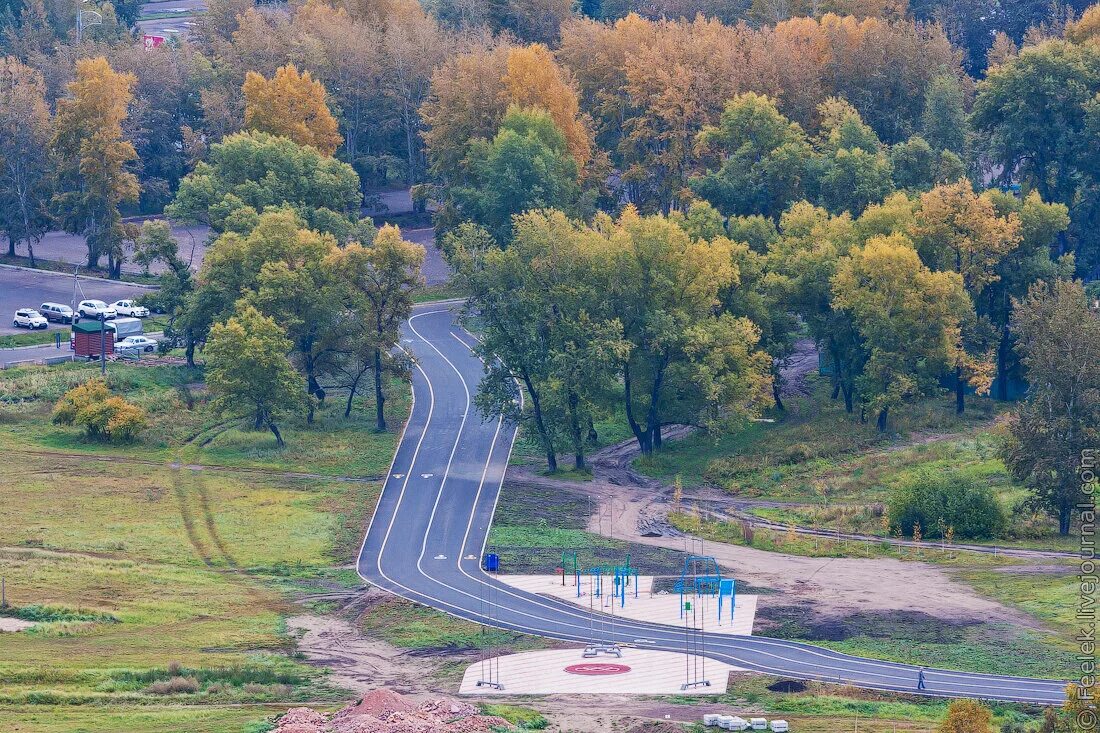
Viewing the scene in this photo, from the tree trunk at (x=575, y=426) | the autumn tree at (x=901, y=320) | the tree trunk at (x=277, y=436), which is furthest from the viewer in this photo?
the tree trunk at (x=277, y=436)

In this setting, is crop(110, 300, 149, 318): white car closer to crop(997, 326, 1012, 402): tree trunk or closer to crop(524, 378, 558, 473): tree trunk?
crop(524, 378, 558, 473): tree trunk

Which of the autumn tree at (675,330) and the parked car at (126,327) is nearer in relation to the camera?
the autumn tree at (675,330)

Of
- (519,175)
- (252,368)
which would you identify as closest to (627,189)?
(519,175)

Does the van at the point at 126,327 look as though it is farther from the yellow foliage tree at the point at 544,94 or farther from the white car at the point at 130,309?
the yellow foliage tree at the point at 544,94

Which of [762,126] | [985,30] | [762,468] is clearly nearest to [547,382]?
[762,468]

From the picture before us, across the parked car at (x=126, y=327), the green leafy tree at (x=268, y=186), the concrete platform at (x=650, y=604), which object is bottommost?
the concrete platform at (x=650, y=604)

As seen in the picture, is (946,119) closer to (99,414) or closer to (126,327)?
(126,327)

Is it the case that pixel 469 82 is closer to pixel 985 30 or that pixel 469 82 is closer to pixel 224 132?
pixel 224 132

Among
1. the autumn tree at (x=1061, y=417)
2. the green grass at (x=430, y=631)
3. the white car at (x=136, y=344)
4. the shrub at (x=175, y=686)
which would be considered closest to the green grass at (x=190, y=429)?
the white car at (x=136, y=344)
